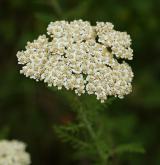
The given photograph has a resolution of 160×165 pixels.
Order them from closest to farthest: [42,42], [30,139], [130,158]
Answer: [42,42]
[130,158]
[30,139]

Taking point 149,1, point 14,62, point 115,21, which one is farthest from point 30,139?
point 149,1

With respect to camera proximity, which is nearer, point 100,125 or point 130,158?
point 100,125

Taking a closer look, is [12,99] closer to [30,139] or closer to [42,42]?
[30,139]

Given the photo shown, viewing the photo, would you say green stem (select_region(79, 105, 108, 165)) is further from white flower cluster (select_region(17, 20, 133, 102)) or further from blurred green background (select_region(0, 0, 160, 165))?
blurred green background (select_region(0, 0, 160, 165))

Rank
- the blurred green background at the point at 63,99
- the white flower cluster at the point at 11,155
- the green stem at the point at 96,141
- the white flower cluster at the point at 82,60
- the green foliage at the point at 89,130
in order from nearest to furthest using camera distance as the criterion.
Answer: the white flower cluster at the point at 82,60 → the green foliage at the point at 89,130 → the green stem at the point at 96,141 → the white flower cluster at the point at 11,155 → the blurred green background at the point at 63,99

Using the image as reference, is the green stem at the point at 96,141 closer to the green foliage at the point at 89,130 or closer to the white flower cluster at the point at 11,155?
the green foliage at the point at 89,130

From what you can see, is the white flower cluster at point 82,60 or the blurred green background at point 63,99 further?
the blurred green background at point 63,99

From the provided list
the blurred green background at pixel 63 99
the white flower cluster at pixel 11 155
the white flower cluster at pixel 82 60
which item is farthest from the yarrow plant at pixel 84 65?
the blurred green background at pixel 63 99

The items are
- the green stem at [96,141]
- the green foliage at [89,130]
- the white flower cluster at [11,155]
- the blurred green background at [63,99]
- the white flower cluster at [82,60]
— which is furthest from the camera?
the blurred green background at [63,99]
